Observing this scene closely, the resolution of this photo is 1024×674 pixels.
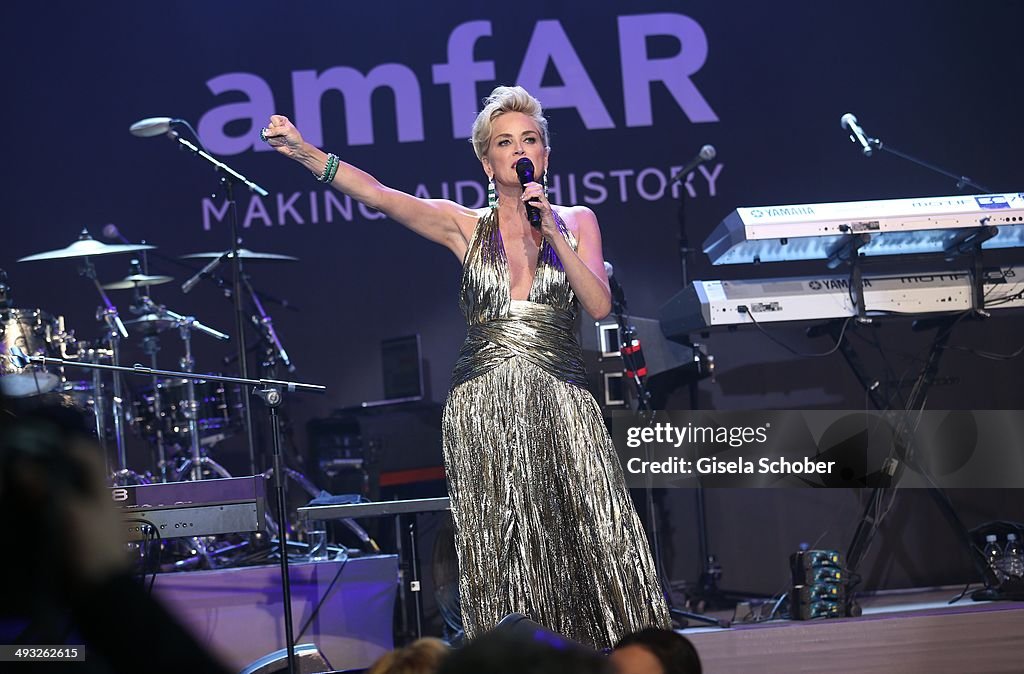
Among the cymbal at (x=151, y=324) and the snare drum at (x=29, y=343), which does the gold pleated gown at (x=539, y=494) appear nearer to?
the snare drum at (x=29, y=343)

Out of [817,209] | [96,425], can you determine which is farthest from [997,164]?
[96,425]

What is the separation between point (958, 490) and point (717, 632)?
107 inches

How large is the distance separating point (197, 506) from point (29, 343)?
84.5 inches

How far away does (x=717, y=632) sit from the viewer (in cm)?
441

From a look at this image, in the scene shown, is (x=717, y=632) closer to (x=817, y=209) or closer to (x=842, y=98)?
(x=817, y=209)

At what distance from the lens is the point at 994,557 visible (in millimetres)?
5199

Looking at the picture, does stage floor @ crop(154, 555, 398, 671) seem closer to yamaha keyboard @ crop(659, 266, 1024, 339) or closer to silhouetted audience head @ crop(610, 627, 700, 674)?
yamaha keyboard @ crop(659, 266, 1024, 339)

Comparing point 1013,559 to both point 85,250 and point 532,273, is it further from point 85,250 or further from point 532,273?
point 85,250

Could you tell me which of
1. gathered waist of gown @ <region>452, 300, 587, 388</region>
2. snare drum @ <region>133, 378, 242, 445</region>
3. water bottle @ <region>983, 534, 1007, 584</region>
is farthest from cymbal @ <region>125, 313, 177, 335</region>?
water bottle @ <region>983, 534, 1007, 584</region>

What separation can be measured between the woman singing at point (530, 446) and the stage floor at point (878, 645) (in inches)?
48.8

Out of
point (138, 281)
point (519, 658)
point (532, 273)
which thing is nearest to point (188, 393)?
point (138, 281)

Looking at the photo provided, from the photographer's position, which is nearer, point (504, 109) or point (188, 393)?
point (504, 109)

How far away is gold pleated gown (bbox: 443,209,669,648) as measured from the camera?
323 cm

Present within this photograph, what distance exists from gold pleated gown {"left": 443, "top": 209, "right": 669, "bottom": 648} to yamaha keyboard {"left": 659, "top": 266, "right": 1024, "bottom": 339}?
6.73 feet
